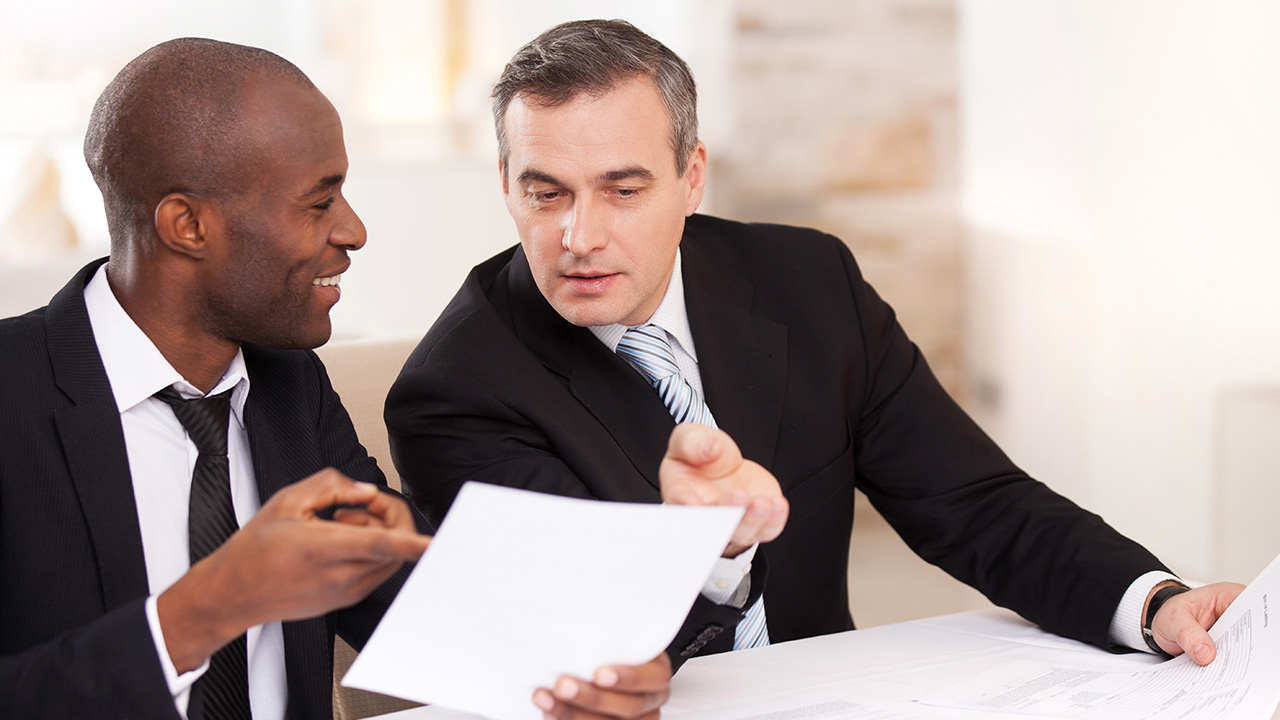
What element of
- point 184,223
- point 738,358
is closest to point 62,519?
point 184,223

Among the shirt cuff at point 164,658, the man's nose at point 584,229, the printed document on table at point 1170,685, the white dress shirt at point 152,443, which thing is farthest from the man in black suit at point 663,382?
the shirt cuff at point 164,658

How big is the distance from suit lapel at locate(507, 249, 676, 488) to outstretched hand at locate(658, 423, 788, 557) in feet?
1.34

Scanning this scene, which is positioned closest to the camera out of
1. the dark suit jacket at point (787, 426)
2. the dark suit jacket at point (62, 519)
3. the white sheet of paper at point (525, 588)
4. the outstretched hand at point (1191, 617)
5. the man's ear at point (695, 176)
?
the white sheet of paper at point (525, 588)

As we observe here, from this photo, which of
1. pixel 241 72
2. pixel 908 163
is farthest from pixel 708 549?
pixel 908 163

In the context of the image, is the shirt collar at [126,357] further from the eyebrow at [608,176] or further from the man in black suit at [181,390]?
the eyebrow at [608,176]

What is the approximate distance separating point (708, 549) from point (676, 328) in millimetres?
772

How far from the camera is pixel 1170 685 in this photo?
100 centimetres

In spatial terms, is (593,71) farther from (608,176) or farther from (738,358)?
(738,358)

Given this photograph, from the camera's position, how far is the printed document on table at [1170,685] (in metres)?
0.92

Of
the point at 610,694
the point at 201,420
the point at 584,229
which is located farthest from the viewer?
the point at 584,229

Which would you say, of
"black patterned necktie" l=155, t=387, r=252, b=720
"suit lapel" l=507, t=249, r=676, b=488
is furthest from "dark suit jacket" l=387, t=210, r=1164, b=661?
"black patterned necktie" l=155, t=387, r=252, b=720

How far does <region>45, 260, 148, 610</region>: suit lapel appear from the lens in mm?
974

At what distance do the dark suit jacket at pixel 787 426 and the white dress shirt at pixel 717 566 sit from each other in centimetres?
2

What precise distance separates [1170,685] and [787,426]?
0.60 metres
